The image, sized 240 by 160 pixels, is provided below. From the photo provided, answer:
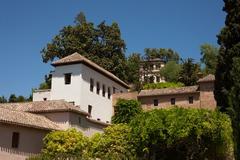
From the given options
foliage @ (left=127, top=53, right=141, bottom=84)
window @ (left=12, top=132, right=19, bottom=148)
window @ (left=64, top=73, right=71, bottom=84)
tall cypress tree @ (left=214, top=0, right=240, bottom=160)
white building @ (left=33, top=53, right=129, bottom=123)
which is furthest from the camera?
foliage @ (left=127, top=53, right=141, bottom=84)

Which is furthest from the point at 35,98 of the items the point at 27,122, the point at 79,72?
the point at 27,122

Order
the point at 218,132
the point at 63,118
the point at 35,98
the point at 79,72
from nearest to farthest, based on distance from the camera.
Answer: the point at 218,132
the point at 63,118
the point at 79,72
the point at 35,98

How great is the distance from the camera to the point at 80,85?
41.0m

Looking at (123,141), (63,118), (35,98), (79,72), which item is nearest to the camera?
(123,141)

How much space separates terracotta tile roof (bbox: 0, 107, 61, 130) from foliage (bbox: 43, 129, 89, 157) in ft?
3.33

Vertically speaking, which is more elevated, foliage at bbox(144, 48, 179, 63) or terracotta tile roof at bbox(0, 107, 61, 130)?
foliage at bbox(144, 48, 179, 63)

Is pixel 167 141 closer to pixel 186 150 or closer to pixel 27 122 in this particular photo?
pixel 186 150

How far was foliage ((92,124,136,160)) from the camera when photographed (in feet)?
92.3

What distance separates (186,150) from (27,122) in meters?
10.7

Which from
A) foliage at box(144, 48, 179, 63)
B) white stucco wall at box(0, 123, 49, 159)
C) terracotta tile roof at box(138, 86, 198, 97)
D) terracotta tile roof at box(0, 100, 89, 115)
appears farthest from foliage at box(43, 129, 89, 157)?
foliage at box(144, 48, 179, 63)

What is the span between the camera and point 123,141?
2912 centimetres

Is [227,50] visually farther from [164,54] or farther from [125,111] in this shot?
[164,54]

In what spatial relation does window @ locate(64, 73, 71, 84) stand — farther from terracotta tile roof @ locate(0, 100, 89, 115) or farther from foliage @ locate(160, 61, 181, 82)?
foliage @ locate(160, 61, 181, 82)

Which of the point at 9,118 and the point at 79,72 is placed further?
the point at 79,72
